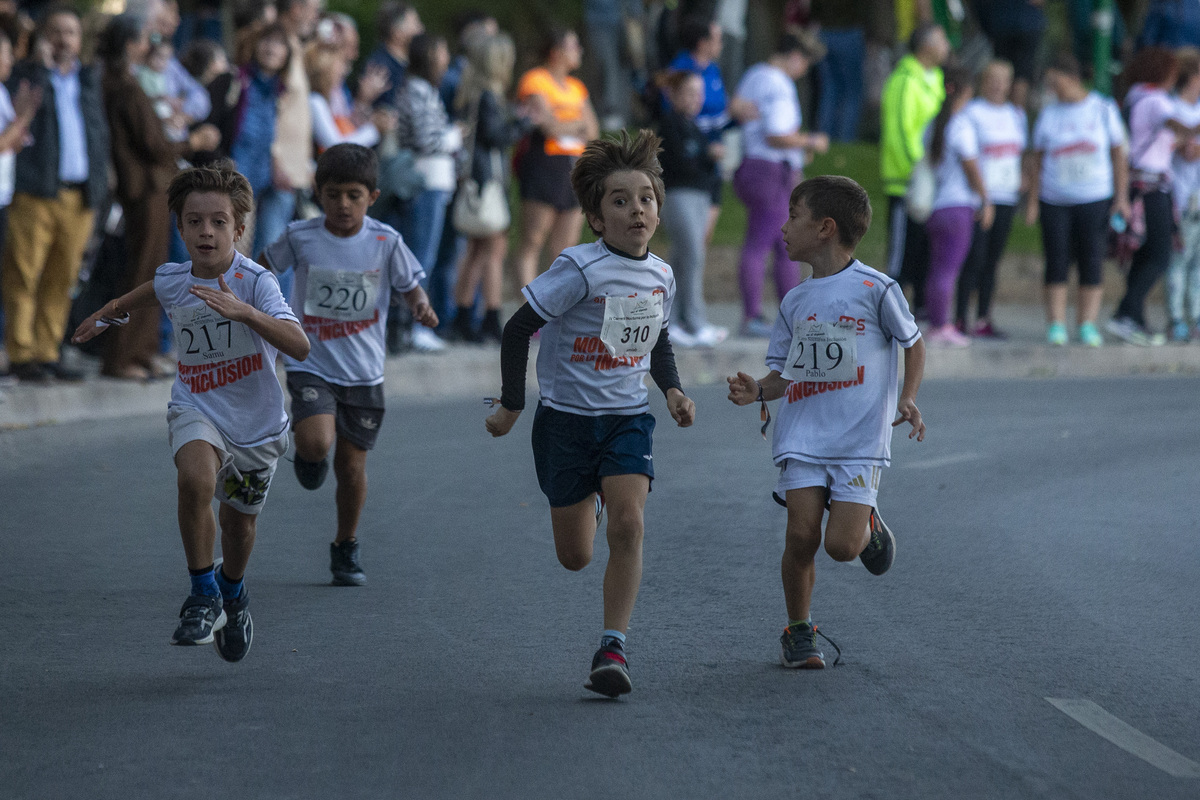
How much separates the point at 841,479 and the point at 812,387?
303 mm

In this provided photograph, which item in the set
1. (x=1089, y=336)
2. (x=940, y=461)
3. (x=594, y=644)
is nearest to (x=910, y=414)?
(x=594, y=644)

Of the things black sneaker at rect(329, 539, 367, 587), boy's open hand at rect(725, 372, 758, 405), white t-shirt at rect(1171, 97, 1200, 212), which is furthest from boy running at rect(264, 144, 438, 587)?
white t-shirt at rect(1171, 97, 1200, 212)

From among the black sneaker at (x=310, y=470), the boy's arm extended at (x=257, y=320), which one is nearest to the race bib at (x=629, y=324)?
the boy's arm extended at (x=257, y=320)

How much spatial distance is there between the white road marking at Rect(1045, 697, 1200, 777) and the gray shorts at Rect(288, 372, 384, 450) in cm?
292

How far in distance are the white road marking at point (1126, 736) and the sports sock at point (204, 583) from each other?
2.48 metres

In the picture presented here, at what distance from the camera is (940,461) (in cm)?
936

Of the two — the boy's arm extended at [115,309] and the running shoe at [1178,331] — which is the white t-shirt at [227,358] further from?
the running shoe at [1178,331]

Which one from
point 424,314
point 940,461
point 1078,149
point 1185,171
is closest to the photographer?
point 424,314

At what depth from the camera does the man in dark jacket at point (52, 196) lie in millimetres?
10445

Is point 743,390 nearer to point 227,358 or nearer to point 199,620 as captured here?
point 227,358

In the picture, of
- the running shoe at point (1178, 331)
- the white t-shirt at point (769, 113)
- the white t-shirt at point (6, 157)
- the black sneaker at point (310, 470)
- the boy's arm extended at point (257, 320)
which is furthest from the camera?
the running shoe at point (1178, 331)

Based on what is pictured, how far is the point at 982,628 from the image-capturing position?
5.86 metres

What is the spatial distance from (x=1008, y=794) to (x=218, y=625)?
2383 millimetres

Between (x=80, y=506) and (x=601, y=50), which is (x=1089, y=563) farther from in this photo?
(x=601, y=50)
